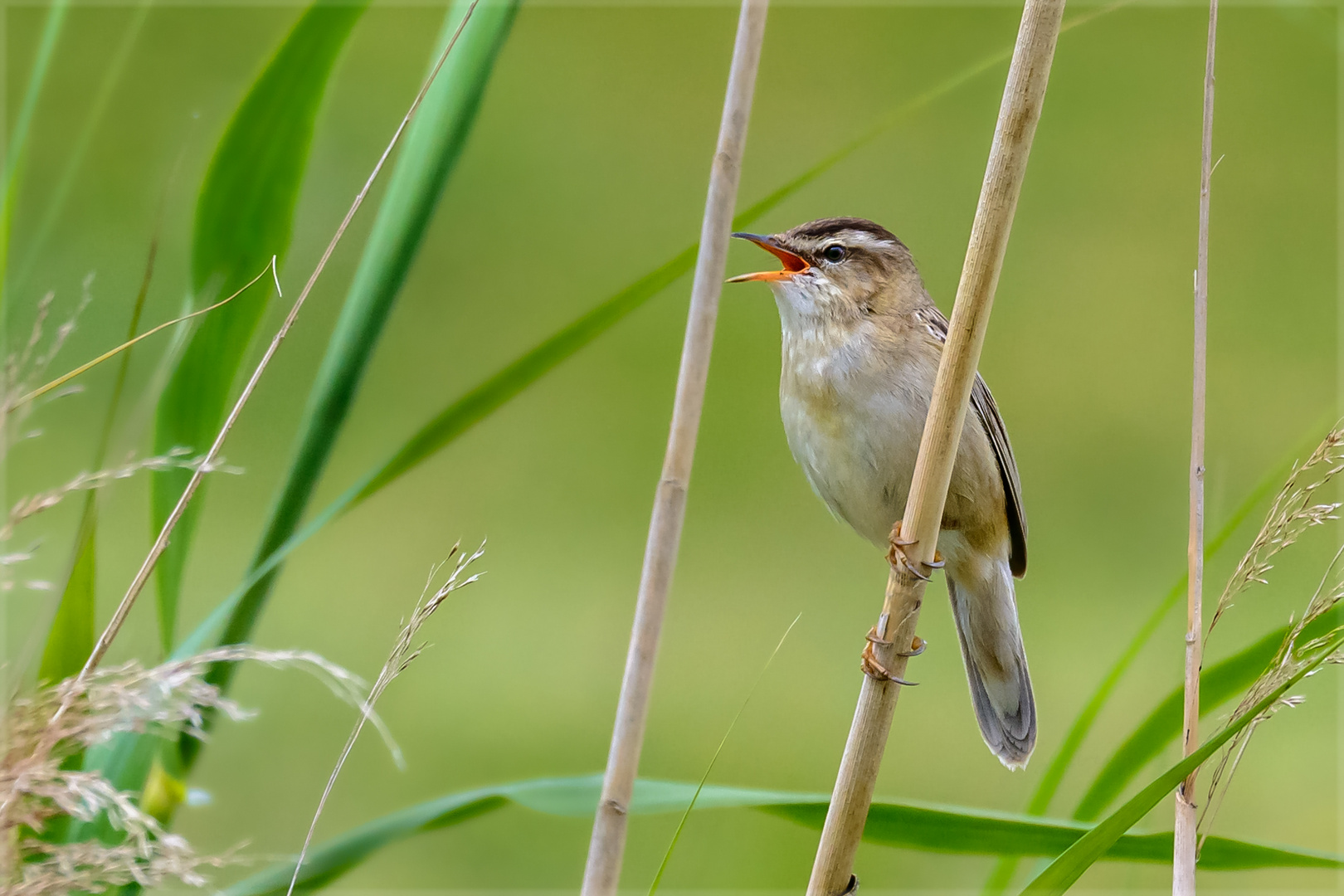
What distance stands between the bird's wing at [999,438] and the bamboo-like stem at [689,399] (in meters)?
0.55

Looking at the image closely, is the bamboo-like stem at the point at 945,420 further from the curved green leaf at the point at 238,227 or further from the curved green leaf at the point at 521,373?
the curved green leaf at the point at 238,227

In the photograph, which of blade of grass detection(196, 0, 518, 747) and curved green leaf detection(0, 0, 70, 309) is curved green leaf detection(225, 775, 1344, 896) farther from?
curved green leaf detection(0, 0, 70, 309)

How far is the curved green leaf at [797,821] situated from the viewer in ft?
2.11

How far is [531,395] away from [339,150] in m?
1.01

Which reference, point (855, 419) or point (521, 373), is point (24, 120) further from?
point (855, 419)

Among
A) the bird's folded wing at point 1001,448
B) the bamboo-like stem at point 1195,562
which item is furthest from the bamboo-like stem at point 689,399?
the bird's folded wing at point 1001,448

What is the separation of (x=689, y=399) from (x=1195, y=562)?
1.03ft

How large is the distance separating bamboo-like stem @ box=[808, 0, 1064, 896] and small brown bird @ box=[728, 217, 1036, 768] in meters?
0.41

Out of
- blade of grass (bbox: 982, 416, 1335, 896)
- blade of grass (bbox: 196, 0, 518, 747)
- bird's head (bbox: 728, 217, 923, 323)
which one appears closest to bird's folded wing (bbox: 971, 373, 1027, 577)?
bird's head (bbox: 728, 217, 923, 323)

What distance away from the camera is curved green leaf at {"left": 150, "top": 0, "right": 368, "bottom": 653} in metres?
0.71

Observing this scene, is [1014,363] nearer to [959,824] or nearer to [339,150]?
[339,150]

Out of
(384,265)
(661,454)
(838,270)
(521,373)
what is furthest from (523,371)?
(661,454)

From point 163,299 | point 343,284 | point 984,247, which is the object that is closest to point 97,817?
point 984,247

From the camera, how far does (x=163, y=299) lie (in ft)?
8.63
